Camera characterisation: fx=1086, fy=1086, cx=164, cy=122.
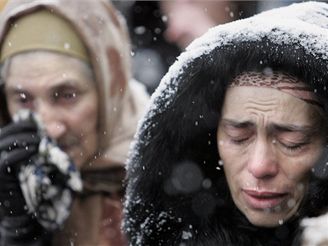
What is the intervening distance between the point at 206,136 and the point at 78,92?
72 cm

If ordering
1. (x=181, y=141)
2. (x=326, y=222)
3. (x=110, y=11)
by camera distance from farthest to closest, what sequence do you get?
(x=110, y=11)
(x=181, y=141)
(x=326, y=222)

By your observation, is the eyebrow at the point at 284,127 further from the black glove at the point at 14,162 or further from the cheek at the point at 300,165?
the black glove at the point at 14,162

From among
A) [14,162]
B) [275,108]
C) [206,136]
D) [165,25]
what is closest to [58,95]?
[14,162]

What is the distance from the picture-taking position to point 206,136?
127 inches

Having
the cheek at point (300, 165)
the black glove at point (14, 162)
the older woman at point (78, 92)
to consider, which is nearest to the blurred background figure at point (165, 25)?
the older woman at point (78, 92)

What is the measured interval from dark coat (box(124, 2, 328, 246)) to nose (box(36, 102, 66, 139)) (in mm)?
498

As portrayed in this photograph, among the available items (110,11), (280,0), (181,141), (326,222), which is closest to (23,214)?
(181,141)

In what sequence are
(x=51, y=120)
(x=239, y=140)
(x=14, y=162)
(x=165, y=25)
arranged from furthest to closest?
(x=165, y=25)
(x=51, y=120)
(x=14, y=162)
(x=239, y=140)

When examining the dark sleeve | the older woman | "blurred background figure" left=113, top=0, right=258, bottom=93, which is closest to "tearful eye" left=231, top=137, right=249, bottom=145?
the older woman

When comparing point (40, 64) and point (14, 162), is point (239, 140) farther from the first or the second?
point (40, 64)

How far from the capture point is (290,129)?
2.95 m

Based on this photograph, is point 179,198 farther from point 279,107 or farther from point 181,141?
point 279,107

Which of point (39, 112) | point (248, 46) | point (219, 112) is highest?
point (248, 46)

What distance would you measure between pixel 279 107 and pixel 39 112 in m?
1.05
